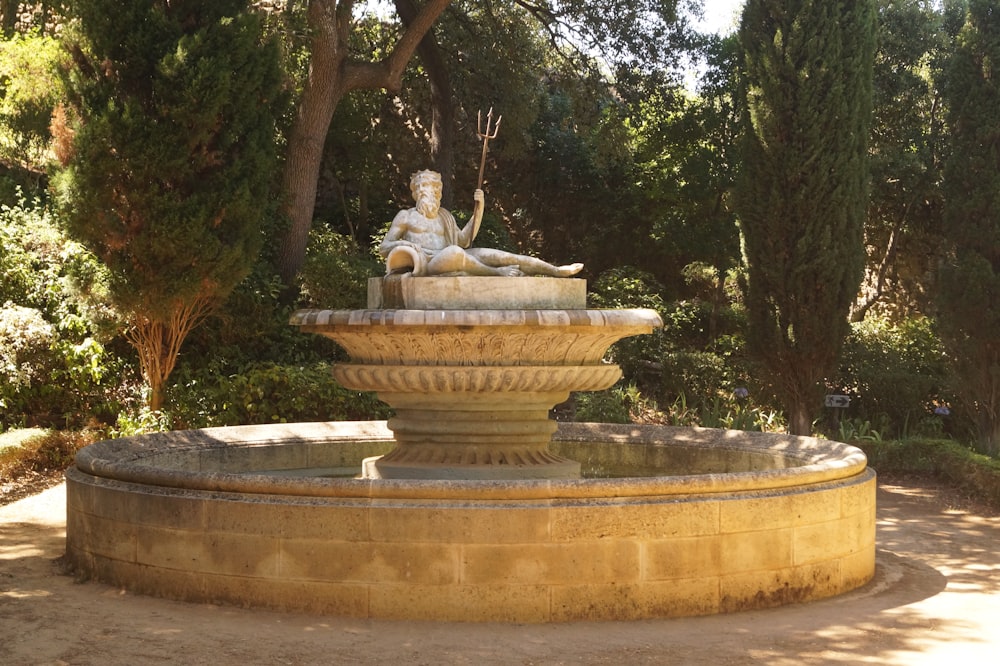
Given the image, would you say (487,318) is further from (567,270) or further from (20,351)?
(20,351)

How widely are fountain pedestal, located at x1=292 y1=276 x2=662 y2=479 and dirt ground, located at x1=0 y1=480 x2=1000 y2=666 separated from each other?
1.93 m

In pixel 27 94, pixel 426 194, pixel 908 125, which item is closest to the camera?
pixel 426 194

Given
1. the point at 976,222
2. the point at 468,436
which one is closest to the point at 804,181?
the point at 976,222

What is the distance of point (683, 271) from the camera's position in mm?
19078

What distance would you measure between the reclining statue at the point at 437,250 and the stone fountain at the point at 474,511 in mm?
30

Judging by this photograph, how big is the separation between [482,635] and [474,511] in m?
0.61

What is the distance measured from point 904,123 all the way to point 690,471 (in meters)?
11.0

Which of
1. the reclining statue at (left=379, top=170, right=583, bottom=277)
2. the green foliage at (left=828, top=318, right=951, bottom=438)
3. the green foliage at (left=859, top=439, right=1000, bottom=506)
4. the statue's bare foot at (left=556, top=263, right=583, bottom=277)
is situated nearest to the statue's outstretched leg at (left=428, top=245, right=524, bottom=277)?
the reclining statue at (left=379, top=170, right=583, bottom=277)

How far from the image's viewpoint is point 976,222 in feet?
43.6

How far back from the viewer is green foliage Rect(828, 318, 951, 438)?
15547 mm

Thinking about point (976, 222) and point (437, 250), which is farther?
point (976, 222)

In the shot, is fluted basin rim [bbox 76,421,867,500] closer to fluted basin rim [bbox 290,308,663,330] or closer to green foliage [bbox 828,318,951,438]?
fluted basin rim [bbox 290,308,663,330]

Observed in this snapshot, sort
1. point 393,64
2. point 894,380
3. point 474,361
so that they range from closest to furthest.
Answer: point 474,361, point 393,64, point 894,380

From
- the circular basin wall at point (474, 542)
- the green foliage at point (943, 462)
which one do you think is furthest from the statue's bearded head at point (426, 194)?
the green foliage at point (943, 462)
